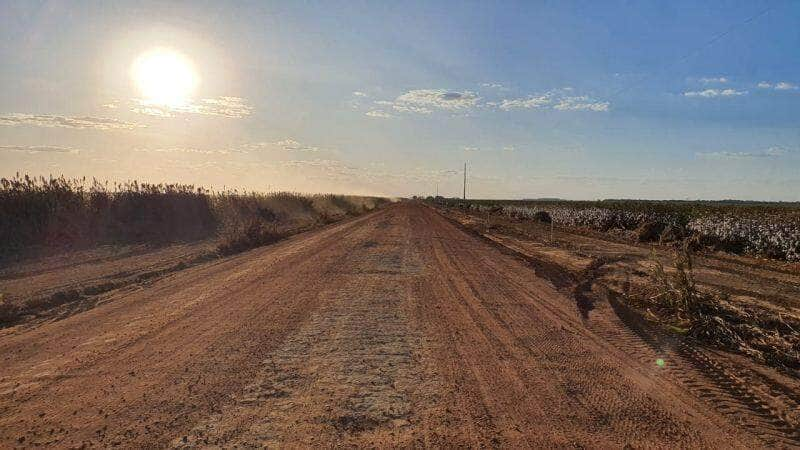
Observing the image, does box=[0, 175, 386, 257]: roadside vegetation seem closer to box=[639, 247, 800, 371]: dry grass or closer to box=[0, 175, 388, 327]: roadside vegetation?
box=[0, 175, 388, 327]: roadside vegetation

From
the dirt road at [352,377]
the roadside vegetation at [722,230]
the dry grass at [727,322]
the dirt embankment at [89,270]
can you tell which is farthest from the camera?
the roadside vegetation at [722,230]

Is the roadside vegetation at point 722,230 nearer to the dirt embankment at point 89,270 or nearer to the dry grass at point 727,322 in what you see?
the dry grass at point 727,322

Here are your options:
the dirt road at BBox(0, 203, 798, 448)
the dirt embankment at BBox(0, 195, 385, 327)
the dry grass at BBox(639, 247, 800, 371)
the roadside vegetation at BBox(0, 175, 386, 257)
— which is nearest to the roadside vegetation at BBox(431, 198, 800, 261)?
the dry grass at BBox(639, 247, 800, 371)

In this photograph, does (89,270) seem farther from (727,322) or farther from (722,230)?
(722,230)

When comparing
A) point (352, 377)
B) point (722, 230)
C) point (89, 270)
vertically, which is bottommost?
point (89, 270)

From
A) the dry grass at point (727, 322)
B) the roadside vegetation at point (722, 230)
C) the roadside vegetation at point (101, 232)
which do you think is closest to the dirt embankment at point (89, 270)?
the roadside vegetation at point (101, 232)

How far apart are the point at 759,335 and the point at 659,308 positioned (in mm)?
1938

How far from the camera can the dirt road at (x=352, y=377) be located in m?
4.20

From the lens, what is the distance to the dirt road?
13.8 ft

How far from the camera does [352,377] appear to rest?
5.38m

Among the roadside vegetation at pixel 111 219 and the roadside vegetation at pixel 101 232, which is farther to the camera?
the roadside vegetation at pixel 111 219

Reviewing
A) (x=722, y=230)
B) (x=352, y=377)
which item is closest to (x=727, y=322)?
(x=352, y=377)

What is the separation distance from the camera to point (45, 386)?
5215mm

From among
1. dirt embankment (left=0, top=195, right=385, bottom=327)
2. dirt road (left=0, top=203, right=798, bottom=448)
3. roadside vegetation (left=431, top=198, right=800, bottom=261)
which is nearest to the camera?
dirt road (left=0, top=203, right=798, bottom=448)
